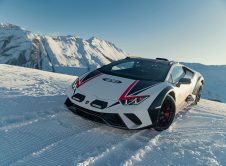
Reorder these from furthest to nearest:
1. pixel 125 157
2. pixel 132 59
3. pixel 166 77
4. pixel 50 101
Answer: pixel 132 59
pixel 50 101
pixel 166 77
pixel 125 157

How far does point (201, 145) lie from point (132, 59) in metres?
2.93

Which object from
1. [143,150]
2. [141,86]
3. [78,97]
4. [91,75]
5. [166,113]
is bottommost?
[143,150]

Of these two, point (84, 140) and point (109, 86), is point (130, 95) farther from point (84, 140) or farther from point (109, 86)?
point (84, 140)

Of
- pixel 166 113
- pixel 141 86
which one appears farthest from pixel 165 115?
pixel 141 86

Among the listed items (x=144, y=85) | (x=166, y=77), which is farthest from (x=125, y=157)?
(x=166, y=77)

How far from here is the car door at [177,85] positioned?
236 inches

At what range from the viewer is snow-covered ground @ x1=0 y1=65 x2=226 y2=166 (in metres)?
3.81

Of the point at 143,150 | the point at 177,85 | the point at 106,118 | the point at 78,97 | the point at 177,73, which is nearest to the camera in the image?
the point at 143,150

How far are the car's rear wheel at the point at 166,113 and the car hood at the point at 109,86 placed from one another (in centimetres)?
47

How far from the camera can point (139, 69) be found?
6.34m

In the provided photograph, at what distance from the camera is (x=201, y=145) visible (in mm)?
5082

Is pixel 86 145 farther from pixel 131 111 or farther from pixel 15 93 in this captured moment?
pixel 15 93

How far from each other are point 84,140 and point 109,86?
1210mm

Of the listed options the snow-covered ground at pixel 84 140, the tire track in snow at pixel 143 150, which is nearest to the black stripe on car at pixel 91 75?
the snow-covered ground at pixel 84 140
